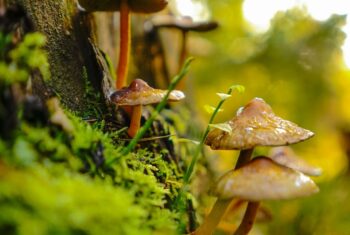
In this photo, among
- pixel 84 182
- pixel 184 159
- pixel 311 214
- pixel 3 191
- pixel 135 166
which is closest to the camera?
pixel 3 191

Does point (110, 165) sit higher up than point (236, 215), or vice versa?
point (110, 165)

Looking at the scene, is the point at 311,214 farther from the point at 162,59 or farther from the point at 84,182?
the point at 84,182

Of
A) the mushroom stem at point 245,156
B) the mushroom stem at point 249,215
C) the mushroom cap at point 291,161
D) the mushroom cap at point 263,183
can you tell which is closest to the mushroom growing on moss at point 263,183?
the mushroom cap at point 263,183

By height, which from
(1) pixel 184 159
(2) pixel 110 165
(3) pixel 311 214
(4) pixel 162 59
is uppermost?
(2) pixel 110 165

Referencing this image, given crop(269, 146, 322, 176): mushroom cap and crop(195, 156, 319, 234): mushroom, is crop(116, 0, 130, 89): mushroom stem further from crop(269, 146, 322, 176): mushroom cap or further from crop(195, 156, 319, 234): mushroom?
crop(195, 156, 319, 234): mushroom

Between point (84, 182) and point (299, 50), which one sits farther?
point (299, 50)

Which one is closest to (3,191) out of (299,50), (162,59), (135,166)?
(135,166)

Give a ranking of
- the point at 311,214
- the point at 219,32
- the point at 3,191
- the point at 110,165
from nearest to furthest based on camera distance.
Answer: the point at 3,191 → the point at 110,165 → the point at 311,214 → the point at 219,32

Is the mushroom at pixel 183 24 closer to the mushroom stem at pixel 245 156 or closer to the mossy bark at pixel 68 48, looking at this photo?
the mossy bark at pixel 68 48
